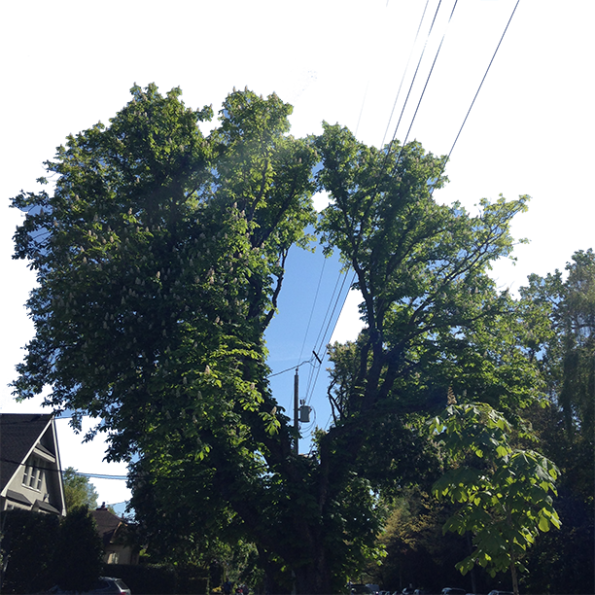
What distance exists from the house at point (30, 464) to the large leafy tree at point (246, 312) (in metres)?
11.6

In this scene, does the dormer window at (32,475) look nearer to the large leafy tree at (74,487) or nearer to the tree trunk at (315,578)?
the large leafy tree at (74,487)

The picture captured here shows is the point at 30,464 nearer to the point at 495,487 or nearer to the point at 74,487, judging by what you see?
the point at 74,487

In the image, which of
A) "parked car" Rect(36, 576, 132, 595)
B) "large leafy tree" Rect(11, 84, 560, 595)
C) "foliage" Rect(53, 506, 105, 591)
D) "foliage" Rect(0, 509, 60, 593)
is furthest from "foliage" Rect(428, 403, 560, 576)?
"parked car" Rect(36, 576, 132, 595)

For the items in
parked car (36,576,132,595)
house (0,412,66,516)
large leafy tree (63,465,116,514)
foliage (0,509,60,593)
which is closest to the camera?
foliage (0,509,60,593)

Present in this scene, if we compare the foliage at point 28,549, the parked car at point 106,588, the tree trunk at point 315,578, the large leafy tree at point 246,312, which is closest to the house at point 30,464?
the parked car at point 106,588

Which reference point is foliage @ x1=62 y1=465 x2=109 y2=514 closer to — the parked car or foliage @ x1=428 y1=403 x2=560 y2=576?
the parked car

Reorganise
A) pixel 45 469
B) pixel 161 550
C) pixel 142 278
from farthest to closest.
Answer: pixel 45 469, pixel 161 550, pixel 142 278

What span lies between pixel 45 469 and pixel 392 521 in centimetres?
2877

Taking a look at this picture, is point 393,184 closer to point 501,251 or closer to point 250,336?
point 501,251

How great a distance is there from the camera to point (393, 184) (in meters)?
19.3

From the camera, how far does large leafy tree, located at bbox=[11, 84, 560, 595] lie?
44.0 feet

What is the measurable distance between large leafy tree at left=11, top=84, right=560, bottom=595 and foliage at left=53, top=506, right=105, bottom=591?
131 inches

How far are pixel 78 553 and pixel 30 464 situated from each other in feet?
40.1

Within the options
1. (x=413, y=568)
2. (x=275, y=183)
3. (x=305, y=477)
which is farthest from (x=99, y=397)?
(x=413, y=568)
